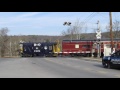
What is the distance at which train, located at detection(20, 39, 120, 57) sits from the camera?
206ft

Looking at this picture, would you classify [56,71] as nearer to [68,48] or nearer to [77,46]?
[68,48]

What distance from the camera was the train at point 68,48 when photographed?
6284 centimetres

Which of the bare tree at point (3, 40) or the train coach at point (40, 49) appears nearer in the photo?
the train coach at point (40, 49)

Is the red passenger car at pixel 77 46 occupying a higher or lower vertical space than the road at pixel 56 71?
higher

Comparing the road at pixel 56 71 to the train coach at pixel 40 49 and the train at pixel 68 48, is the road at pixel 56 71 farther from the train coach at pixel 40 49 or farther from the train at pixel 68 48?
the train coach at pixel 40 49

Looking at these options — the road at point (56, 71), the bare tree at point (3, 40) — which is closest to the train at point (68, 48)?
the road at point (56, 71)

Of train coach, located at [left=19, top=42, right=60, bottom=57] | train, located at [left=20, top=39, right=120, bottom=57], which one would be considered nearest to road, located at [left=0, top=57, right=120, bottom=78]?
train, located at [left=20, top=39, right=120, bottom=57]

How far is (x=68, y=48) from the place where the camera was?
64.1 meters

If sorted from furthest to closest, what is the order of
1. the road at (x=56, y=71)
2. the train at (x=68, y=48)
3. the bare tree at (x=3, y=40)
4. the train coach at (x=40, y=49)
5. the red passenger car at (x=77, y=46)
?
1. the bare tree at (x=3, y=40)
2. the train coach at (x=40, y=49)
3. the red passenger car at (x=77, y=46)
4. the train at (x=68, y=48)
5. the road at (x=56, y=71)

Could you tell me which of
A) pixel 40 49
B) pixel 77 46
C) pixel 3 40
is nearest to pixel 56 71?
pixel 77 46

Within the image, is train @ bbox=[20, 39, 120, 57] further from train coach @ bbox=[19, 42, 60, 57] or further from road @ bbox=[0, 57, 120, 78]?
road @ bbox=[0, 57, 120, 78]

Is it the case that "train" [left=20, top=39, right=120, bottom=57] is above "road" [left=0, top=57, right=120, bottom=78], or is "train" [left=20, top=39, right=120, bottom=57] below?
above
